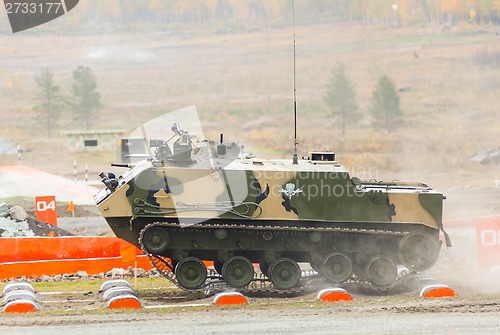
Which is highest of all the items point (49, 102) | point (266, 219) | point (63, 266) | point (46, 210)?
point (49, 102)

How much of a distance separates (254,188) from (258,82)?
126ft

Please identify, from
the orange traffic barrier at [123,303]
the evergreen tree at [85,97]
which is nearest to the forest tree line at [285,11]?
the evergreen tree at [85,97]

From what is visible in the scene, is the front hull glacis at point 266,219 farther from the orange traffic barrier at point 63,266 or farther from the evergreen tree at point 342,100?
the evergreen tree at point 342,100

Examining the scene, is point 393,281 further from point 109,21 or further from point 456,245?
point 109,21

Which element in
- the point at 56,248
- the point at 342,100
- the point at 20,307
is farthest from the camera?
the point at 342,100

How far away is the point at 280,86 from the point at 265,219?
38009 mm

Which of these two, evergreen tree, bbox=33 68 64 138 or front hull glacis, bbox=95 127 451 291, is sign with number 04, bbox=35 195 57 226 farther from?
evergreen tree, bbox=33 68 64 138

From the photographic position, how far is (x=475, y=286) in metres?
22.8

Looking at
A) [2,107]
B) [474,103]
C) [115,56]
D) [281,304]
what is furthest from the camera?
[115,56]

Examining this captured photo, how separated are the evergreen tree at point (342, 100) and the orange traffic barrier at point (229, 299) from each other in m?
33.3

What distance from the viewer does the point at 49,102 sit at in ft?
184

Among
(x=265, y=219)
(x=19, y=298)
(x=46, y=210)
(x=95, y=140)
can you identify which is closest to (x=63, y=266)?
(x=19, y=298)

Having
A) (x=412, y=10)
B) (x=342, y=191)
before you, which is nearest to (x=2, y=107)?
(x=412, y=10)

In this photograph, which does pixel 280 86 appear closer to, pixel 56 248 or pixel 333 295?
pixel 56 248
